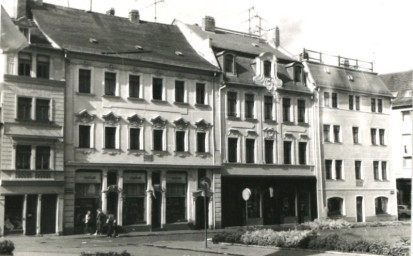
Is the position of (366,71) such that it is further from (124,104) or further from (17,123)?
(17,123)

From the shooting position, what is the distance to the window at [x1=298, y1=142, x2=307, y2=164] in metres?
47.9

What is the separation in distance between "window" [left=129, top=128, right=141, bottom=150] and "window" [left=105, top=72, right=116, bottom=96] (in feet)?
8.92

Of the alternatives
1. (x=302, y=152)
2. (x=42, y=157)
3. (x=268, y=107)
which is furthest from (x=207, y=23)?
(x=42, y=157)

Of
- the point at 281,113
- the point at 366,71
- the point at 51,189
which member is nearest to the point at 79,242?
the point at 51,189

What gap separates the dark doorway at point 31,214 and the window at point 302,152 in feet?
72.4

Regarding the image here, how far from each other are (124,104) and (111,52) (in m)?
3.44

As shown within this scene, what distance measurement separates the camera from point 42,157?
114 feet

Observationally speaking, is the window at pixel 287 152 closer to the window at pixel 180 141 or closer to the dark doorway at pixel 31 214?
the window at pixel 180 141

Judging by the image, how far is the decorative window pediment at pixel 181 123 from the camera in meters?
40.6

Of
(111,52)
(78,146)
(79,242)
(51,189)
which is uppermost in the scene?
(111,52)

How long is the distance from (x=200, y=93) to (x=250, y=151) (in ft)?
20.1

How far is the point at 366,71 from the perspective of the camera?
53.6 meters

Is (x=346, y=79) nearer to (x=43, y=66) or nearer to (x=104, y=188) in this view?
(x=104, y=188)

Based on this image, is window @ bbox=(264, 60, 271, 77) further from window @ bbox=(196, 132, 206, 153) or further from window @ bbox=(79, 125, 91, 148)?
window @ bbox=(79, 125, 91, 148)
